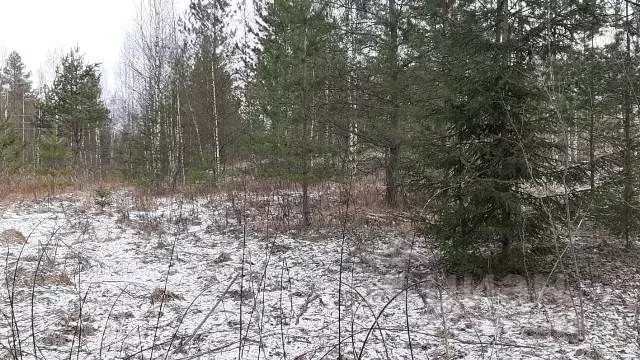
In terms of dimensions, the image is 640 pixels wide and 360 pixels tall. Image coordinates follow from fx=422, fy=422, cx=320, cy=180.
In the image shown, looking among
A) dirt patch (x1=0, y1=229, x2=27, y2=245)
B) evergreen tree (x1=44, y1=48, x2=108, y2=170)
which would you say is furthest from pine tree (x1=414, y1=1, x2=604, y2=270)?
evergreen tree (x1=44, y1=48, x2=108, y2=170)

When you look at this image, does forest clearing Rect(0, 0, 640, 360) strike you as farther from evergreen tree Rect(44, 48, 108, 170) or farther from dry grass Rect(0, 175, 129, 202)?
evergreen tree Rect(44, 48, 108, 170)

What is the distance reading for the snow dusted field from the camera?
3697mm

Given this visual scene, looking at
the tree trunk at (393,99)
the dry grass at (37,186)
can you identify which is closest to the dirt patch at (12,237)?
the dry grass at (37,186)

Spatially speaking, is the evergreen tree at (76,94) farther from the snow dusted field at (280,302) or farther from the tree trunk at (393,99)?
the tree trunk at (393,99)

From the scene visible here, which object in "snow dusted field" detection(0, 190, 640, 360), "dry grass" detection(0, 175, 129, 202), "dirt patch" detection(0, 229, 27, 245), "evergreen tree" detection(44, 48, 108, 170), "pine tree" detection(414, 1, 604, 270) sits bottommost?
"snow dusted field" detection(0, 190, 640, 360)

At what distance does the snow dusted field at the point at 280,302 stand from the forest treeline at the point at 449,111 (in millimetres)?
800

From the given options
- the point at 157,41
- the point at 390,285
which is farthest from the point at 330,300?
the point at 157,41

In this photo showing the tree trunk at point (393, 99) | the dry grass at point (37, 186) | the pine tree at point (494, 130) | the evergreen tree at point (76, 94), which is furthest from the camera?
the evergreen tree at point (76, 94)

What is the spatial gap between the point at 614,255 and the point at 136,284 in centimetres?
709

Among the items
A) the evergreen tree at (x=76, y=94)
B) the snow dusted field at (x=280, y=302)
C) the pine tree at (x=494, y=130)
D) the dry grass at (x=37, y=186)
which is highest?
the evergreen tree at (x=76, y=94)

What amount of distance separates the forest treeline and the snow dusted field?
800 mm

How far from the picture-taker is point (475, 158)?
5.76 metres

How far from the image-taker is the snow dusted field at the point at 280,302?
3697 millimetres

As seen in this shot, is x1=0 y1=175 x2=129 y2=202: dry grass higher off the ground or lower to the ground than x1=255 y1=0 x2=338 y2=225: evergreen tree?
lower
